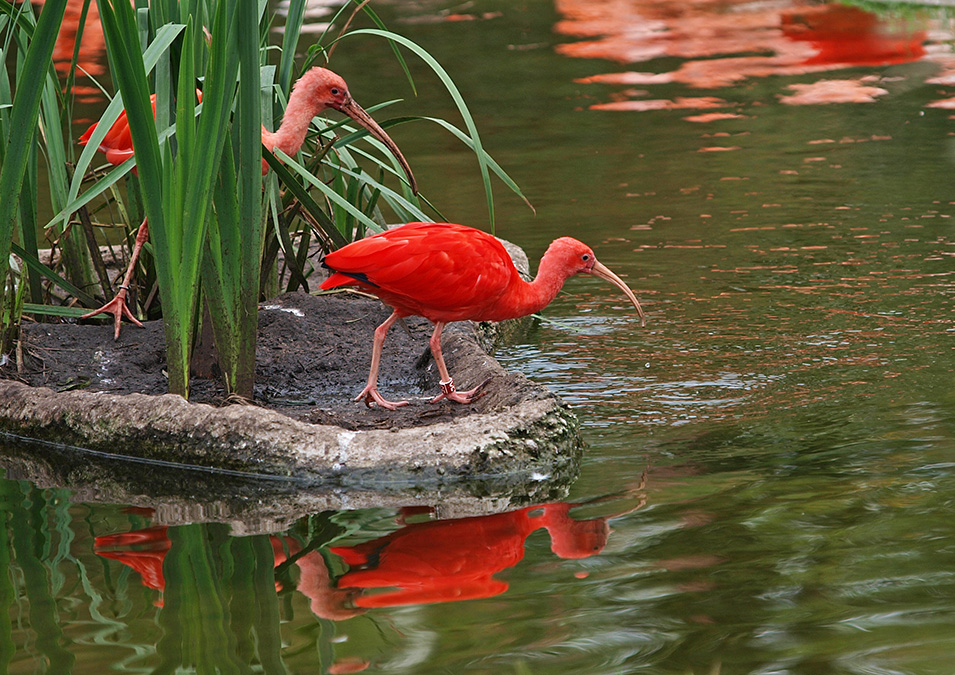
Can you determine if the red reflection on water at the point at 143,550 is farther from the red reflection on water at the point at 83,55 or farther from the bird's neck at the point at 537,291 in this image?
the red reflection on water at the point at 83,55

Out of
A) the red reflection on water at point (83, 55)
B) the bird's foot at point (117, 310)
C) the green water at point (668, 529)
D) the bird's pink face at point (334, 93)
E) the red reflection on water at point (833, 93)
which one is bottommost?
the green water at point (668, 529)

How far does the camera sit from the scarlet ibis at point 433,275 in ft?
13.7

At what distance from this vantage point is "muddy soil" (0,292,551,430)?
4.27 meters

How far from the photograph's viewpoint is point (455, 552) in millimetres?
3156

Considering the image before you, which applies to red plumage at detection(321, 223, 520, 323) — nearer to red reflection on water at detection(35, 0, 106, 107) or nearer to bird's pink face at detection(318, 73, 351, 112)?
bird's pink face at detection(318, 73, 351, 112)

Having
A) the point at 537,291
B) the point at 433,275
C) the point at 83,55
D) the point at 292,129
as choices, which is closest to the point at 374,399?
the point at 433,275

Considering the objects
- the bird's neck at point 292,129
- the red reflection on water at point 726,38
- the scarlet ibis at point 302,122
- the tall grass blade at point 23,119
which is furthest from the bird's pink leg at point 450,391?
the red reflection on water at point 726,38

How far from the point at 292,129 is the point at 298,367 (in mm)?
851

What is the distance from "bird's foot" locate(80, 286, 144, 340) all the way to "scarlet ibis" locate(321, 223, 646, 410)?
3.01 feet

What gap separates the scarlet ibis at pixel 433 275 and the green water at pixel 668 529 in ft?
1.60

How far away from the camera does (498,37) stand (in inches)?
617

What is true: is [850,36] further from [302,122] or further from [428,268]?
[428,268]

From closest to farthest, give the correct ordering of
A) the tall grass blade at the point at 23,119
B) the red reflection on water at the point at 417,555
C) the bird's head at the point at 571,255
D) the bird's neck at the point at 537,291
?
the red reflection on water at the point at 417,555, the tall grass blade at the point at 23,119, the bird's neck at the point at 537,291, the bird's head at the point at 571,255

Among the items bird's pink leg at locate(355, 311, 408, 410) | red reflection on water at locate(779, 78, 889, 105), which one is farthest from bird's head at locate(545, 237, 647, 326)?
red reflection on water at locate(779, 78, 889, 105)
